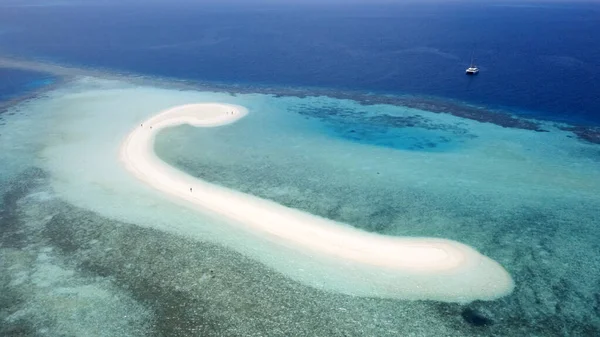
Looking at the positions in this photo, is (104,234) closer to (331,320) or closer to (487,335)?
(331,320)

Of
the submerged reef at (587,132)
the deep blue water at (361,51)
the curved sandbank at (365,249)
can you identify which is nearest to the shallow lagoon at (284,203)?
the curved sandbank at (365,249)

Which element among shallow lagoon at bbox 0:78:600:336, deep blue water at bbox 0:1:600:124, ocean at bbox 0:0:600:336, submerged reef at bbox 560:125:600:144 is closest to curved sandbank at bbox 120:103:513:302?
ocean at bbox 0:0:600:336

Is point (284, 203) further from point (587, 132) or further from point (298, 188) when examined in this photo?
point (587, 132)

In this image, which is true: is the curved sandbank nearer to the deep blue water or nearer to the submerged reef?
the submerged reef

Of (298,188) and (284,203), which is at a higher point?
(298,188)

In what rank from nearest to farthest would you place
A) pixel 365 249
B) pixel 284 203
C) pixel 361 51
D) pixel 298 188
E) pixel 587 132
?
pixel 365 249 < pixel 284 203 < pixel 298 188 < pixel 587 132 < pixel 361 51

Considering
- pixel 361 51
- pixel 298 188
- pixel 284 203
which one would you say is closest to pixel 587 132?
pixel 298 188
